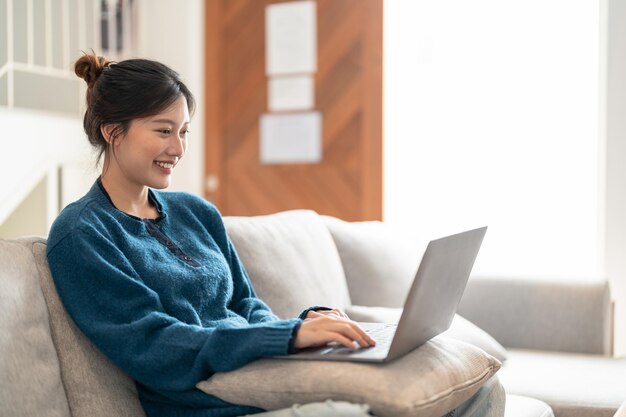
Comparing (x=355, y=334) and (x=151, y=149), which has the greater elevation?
(x=151, y=149)

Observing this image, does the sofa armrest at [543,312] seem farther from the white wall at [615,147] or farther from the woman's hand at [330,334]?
the woman's hand at [330,334]

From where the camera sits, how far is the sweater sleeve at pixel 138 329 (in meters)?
1.46

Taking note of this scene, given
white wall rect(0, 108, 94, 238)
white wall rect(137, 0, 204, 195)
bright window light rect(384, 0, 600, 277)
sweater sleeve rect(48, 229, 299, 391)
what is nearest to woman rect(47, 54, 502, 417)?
sweater sleeve rect(48, 229, 299, 391)

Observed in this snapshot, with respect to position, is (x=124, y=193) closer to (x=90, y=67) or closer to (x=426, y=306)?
(x=90, y=67)

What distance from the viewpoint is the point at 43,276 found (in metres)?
1.59

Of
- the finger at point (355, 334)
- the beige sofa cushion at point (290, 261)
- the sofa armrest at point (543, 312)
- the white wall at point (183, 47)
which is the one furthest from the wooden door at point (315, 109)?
the finger at point (355, 334)

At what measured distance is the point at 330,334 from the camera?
4.82 ft

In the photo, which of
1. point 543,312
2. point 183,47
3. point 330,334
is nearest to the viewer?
point 330,334

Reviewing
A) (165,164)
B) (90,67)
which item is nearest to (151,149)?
(165,164)

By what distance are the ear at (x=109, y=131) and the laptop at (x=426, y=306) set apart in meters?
0.62

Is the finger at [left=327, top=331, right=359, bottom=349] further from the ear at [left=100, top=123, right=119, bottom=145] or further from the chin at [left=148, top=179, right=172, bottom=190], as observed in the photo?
the ear at [left=100, top=123, right=119, bottom=145]

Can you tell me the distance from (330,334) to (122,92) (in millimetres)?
677

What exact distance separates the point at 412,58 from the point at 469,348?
248 centimetres

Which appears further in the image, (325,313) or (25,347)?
(325,313)
